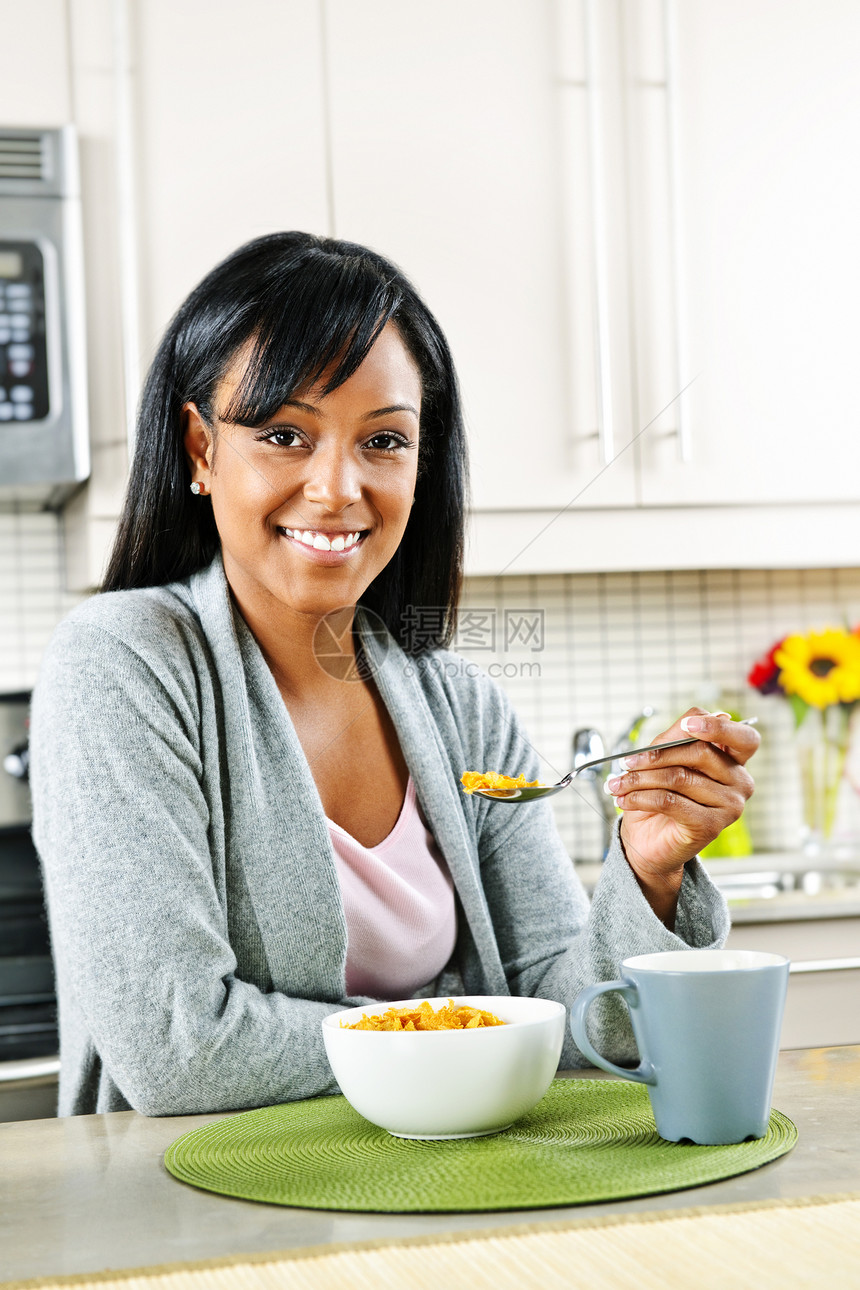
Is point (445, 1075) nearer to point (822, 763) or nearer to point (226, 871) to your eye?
point (226, 871)

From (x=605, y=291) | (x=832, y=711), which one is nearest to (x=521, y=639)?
(x=605, y=291)

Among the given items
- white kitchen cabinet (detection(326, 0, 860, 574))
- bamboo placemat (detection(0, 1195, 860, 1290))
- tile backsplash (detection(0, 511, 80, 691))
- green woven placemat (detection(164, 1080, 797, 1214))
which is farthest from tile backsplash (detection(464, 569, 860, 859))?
bamboo placemat (detection(0, 1195, 860, 1290))

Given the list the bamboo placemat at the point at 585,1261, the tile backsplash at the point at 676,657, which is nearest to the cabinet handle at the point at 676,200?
the tile backsplash at the point at 676,657

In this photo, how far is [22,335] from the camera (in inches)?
72.6

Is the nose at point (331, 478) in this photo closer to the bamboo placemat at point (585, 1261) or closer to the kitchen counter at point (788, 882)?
the bamboo placemat at point (585, 1261)

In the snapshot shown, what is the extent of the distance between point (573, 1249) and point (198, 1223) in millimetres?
171

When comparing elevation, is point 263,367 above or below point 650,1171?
above

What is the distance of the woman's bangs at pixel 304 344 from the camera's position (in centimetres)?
101

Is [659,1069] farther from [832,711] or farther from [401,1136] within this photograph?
[832,711]

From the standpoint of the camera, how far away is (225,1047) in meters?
0.84

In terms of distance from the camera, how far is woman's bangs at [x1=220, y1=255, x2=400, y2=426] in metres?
1.01

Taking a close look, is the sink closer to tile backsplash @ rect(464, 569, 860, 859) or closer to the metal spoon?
tile backsplash @ rect(464, 569, 860, 859)

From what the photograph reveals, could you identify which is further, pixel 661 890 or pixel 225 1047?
pixel 661 890

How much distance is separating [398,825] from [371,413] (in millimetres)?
357
